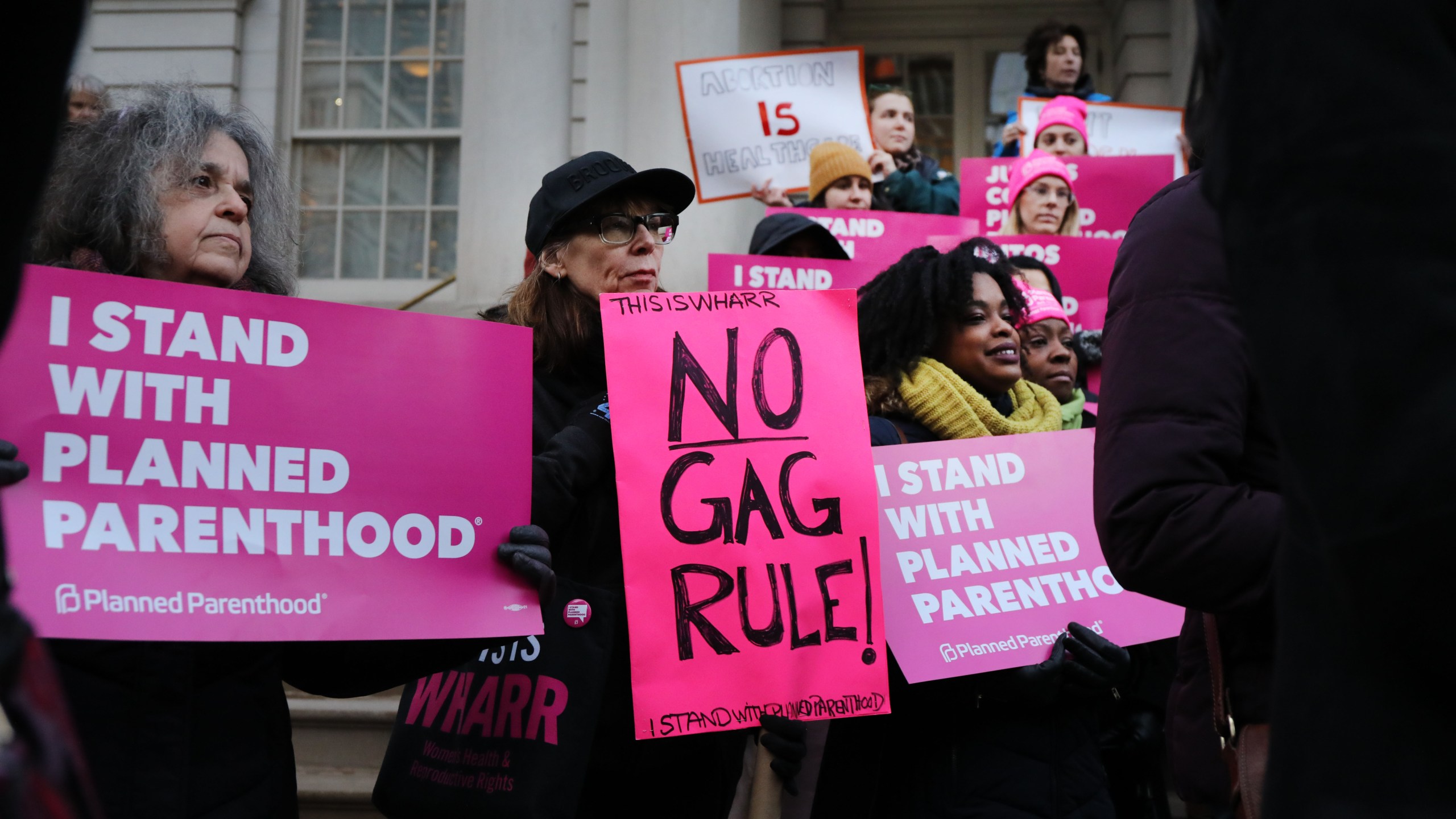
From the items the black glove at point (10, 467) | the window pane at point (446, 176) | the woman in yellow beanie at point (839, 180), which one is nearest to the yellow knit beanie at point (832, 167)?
the woman in yellow beanie at point (839, 180)

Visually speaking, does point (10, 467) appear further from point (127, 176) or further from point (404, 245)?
point (404, 245)

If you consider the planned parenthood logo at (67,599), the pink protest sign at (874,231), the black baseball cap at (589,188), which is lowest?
the planned parenthood logo at (67,599)

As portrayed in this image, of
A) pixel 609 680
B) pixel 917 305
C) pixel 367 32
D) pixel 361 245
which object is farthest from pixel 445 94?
pixel 609 680

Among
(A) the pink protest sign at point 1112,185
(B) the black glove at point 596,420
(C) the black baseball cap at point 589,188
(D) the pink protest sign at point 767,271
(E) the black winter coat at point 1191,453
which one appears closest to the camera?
(E) the black winter coat at point 1191,453

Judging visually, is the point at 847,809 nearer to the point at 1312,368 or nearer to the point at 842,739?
the point at 842,739

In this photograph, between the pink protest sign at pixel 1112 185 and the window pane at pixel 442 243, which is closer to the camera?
the pink protest sign at pixel 1112 185

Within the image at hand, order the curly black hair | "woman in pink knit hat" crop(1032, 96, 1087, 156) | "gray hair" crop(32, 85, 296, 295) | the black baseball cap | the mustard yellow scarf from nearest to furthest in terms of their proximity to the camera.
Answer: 1. "gray hair" crop(32, 85, 296, 295)
2. the black baseball cap
3. the mustard yellow scarf
4. the curly black hair
5. "woman in pink knit hat" crop(1032, 96, 1087, 156)

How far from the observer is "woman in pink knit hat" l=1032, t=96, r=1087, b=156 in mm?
6191

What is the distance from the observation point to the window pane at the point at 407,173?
433 inches

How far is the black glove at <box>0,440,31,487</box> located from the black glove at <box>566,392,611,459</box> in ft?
3.38

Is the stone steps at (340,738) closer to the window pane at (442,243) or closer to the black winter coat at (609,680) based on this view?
the black winter coat at (609,680)

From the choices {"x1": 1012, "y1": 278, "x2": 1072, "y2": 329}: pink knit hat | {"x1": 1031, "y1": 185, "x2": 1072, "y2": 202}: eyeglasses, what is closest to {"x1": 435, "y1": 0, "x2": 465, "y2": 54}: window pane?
{"x1": 1031, "y1": 185, "x2": 1072, "y2": 202}: eyeglasses

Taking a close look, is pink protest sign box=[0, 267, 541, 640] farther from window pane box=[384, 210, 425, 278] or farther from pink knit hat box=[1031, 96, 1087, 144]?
window pane box=[384, 210, 425, 278]

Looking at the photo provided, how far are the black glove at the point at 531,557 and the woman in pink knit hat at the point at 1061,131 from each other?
15.0 ft
